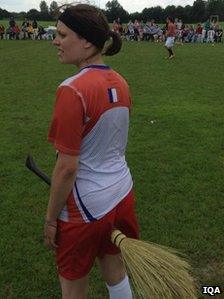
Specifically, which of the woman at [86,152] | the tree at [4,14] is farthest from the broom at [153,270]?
the tree at [4,14]

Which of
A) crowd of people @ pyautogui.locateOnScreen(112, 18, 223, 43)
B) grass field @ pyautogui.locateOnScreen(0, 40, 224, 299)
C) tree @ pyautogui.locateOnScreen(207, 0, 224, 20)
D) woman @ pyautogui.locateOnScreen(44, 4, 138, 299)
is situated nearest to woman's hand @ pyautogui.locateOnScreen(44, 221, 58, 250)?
woman @ pyautogui.locateOnScreen(44, 4, 138, 299)

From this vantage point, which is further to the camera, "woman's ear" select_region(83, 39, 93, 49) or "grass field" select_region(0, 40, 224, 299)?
"grass field" select_region(0, 40, 224, 299)

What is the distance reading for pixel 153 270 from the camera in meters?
2.90

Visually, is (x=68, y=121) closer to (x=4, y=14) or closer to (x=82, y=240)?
(x=82, y=240)

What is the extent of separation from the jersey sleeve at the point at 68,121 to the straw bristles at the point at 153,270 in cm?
67

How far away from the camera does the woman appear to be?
2.56m

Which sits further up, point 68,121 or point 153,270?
point 68,121

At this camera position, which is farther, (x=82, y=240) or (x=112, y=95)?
(x=82, y=240)

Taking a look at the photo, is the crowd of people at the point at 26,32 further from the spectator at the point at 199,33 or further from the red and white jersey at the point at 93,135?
the red and white jersey at the point at 93,135

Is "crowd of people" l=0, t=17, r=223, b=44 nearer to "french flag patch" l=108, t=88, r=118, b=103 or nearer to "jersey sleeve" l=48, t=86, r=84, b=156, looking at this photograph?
"french flag patch" l=108, t=88, r=118, b=103

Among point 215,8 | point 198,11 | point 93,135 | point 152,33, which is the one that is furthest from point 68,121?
point 215,8

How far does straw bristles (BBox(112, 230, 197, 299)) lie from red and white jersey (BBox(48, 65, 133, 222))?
29 cm

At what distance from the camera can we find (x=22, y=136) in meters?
8.77

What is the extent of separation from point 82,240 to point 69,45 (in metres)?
1.07
